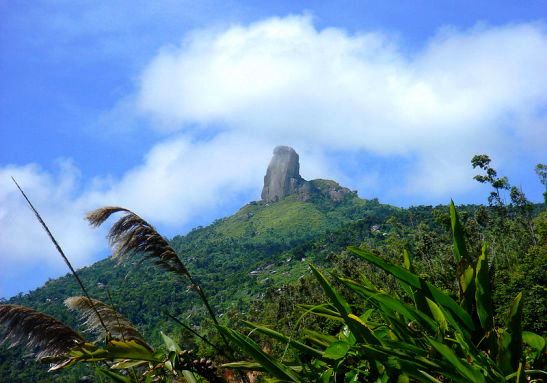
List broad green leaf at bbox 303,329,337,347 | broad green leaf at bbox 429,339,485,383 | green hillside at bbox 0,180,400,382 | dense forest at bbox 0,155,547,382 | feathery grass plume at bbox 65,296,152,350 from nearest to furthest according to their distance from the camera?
broad green leaf at bbox 429,339,485,383
dense forest at bbox 0,155,547,382
broad green leaf at bbox 303,329,337,347
feathery grass plume at bbox 65,296,152,350
green hillside at bbox 0,180,400,382

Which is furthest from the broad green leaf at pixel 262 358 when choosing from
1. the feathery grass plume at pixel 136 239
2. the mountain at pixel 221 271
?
the mountain at pixel 221 271

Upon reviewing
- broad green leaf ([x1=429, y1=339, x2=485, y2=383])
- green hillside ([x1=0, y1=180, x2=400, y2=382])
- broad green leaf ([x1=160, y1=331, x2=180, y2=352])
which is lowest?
broad green leaf ([x1=429, y1=339, x2=485, y2=383])

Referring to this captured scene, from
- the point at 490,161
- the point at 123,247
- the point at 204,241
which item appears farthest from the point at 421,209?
the point at 123,247

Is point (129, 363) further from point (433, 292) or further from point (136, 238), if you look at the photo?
point (136, 238)

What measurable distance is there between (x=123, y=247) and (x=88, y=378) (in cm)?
9627

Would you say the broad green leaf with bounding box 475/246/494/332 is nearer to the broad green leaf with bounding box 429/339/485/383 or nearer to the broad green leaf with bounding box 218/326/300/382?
the broad green leaf with bounding box 429/339/485/383

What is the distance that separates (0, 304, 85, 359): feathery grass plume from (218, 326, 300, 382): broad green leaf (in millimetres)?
1637

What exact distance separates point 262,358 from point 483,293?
23.1 inches

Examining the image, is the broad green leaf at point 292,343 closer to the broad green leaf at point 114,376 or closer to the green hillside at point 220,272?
the broad green leaf at point 114,376

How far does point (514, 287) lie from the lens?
86.5 ft

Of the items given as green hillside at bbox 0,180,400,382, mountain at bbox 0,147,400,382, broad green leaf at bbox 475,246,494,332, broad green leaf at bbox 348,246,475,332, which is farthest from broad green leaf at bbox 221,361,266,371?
green hillside at bbox 0,180,400,382

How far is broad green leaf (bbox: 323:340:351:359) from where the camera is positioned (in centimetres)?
123

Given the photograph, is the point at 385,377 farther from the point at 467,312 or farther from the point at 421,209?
the point at 421,209

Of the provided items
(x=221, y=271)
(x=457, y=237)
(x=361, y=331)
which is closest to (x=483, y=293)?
(x=457, y=237)
